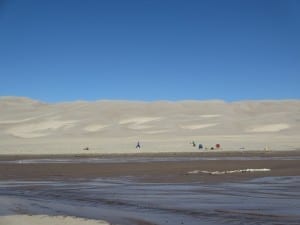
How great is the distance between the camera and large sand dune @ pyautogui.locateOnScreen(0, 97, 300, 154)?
Result: 175 ft

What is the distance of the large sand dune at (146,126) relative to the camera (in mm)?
53375

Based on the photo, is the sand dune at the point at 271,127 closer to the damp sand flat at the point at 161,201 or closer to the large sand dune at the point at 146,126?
the large sand dune at the point at 146,126

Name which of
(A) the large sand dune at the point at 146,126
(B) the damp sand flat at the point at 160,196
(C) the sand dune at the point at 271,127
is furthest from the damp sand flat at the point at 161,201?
(C) the sand dune at the point at 271,127

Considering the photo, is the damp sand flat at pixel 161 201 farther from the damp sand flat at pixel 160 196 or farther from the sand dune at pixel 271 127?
the sand dune at pixel 271 127

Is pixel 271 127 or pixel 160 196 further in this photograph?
pixel 271 127

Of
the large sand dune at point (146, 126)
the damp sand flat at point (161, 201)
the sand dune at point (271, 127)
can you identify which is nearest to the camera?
the damp sand flat at point (161, 201)

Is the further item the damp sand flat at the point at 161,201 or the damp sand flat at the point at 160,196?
the damp sand flat at the point at 160,196

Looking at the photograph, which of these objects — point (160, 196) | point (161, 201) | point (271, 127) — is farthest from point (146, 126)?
point (161, 201)

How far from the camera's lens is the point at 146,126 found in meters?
81.1

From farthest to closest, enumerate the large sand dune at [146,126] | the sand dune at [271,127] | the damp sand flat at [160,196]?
the sand dune at [271,127]
the large sand dune at [146,126]
the damp sand flat at [160,196]

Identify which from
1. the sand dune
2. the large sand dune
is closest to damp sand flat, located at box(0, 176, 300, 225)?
the large sand dune

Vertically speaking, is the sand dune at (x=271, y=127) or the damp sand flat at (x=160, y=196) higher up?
the sand dune at (x=271, y=127)

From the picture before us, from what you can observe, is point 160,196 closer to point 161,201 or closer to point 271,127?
point 161,201

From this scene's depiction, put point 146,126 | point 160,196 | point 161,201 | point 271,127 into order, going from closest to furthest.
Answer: point 161,201
point 160,196
point 271,127
point 146,126
